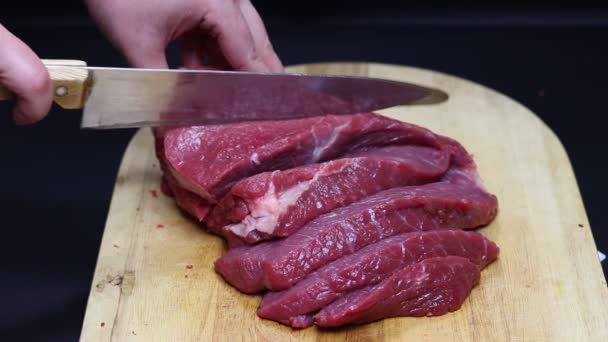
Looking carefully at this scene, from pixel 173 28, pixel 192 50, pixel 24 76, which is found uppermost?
pixel 24 76

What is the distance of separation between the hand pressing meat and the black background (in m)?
1.11

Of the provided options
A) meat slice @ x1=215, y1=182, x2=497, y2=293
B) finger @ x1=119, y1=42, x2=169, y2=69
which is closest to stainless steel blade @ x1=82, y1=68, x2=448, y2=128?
finger @ x1=119, y1=42, x2=169, y2=69

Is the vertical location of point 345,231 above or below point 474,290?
above

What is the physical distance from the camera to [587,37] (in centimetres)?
626

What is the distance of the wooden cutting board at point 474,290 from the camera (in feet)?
11.7

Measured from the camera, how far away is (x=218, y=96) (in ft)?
13.3

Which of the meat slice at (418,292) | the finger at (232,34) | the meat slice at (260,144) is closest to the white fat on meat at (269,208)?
the meat slice at (260,144)

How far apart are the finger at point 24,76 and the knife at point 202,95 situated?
130mm

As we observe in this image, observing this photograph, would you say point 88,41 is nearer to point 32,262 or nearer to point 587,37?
point 32,262

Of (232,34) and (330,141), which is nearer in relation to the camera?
(330,141)

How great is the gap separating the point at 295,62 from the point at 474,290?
2744 millimetres

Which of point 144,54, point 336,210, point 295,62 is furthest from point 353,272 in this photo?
point 295,62

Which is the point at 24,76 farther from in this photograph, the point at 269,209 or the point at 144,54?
the point at 269,209

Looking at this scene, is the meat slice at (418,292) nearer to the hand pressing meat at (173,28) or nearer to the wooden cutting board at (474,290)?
the wooden cutting board at (474,290)
